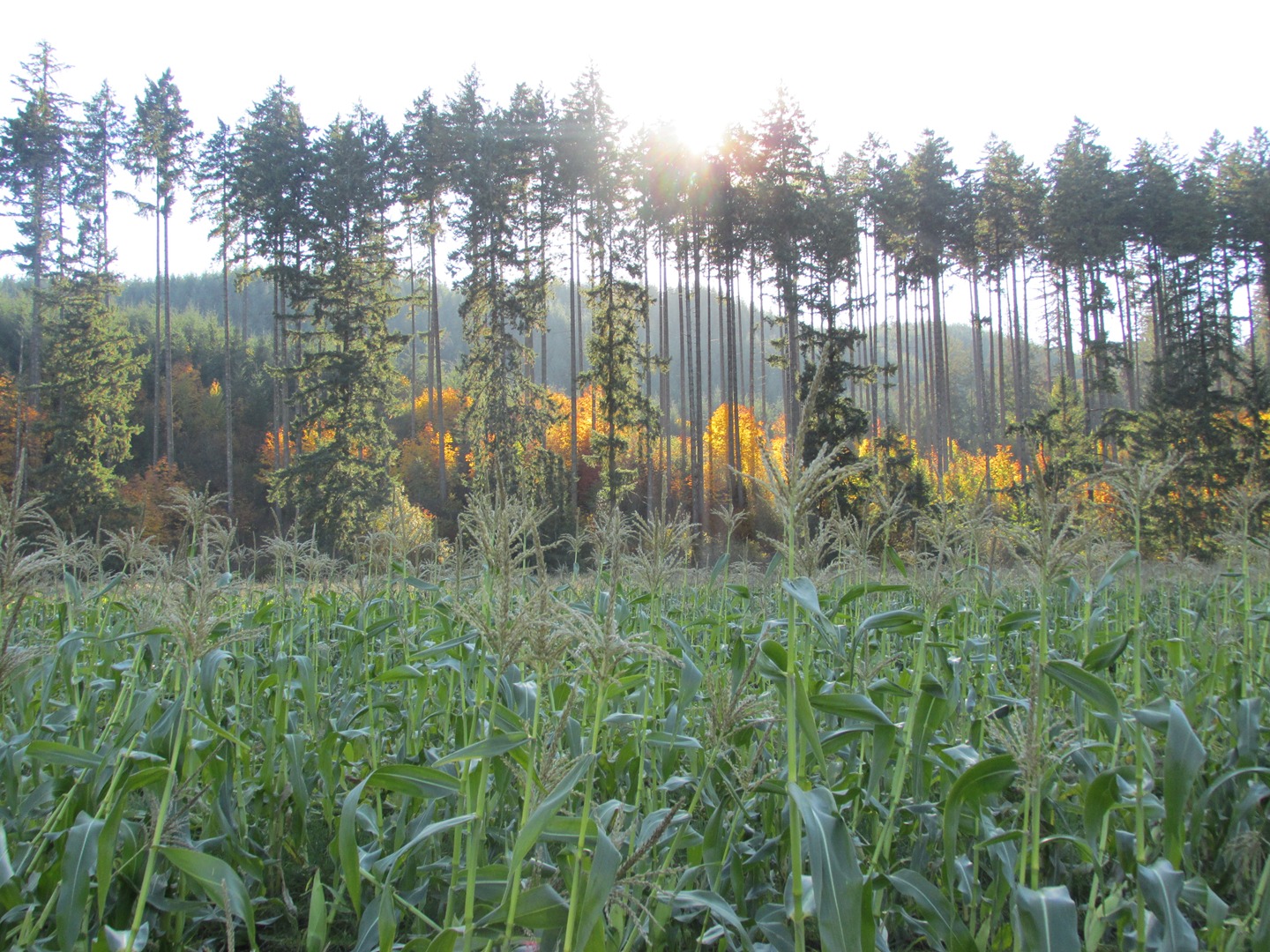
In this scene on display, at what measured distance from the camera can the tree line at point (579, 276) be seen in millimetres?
30203

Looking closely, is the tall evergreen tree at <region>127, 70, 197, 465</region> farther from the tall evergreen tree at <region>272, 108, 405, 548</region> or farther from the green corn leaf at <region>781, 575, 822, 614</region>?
the green corn leaf at <region>781, 575, 822, 614</region>

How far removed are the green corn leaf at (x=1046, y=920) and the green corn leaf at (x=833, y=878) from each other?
1.87 feet

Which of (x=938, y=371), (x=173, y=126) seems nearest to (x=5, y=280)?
(x=173, y=126)

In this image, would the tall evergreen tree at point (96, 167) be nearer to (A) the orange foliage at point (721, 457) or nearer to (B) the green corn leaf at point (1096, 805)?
(A) the orange foliage at point (721, 457)

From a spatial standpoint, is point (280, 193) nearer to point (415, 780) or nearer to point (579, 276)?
point (579, 276)

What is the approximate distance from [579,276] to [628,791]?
41.1m

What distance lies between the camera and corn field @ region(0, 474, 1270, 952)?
1.86 metres

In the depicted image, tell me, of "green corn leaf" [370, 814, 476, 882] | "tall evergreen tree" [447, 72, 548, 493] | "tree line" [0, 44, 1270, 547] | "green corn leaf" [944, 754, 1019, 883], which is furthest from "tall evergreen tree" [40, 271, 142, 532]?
"green corn leaf" [944, 754, 1019, 883]

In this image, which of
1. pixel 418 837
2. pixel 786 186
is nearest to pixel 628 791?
pixel 418 837

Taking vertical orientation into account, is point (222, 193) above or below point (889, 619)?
above

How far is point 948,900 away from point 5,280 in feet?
408

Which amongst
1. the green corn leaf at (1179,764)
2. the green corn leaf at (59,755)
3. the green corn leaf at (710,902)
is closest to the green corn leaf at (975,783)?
the green corn leaf at (1179,764)

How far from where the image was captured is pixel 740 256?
122 ft

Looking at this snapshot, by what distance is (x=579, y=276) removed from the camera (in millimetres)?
42219
